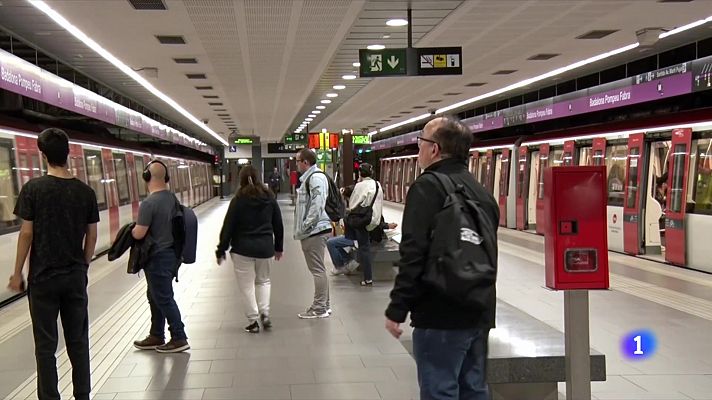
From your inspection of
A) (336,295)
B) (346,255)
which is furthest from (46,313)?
(346,255)

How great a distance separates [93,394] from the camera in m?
4.43

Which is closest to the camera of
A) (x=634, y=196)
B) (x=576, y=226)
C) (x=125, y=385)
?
(x=576, y=226)

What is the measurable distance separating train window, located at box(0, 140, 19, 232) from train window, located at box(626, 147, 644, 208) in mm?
9306

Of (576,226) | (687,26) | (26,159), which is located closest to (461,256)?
(576,226)

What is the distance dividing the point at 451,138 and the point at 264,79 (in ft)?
35.2

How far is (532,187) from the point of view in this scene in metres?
16.2

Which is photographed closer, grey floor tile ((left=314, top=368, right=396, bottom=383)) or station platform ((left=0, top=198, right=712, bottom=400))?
station platform ((left=0, top=198, right=712, bottom=400))

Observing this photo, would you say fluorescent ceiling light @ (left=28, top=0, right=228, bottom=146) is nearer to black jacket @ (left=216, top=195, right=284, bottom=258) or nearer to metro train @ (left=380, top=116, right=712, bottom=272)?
black jacket @ (left=216, top=195, right=284, bottom=258)

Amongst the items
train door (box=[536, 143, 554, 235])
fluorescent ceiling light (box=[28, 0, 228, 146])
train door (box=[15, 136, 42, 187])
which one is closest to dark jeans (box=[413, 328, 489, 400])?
fluorescent ceiling light (box=[28, 0, 228, 146])

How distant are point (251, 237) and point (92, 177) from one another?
7751mm

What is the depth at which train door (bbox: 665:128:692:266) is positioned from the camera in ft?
32.0

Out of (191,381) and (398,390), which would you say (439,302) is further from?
(191,381)

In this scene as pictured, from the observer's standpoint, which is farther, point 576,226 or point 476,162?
point 476,162

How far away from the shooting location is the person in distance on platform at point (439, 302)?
2533mm
